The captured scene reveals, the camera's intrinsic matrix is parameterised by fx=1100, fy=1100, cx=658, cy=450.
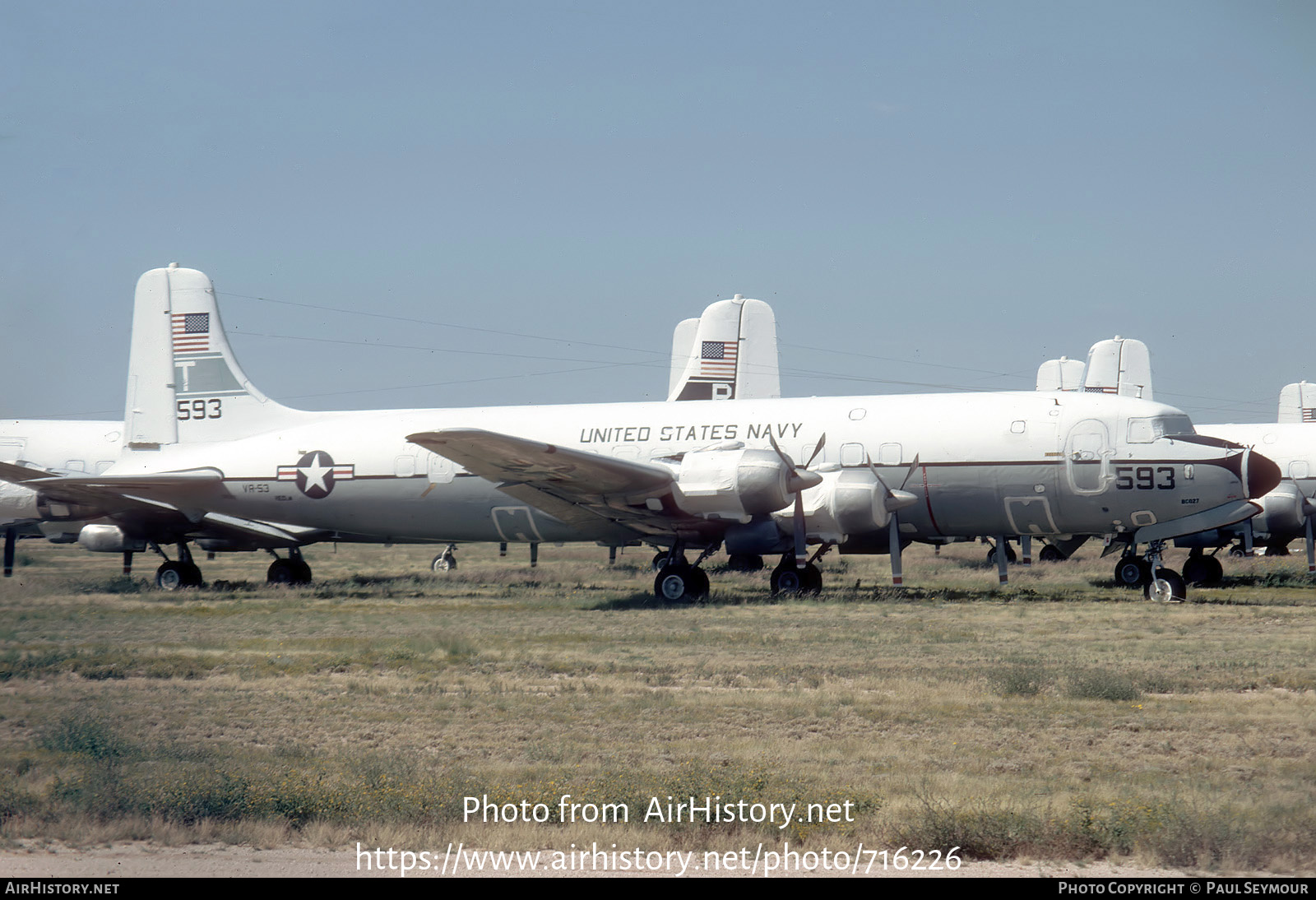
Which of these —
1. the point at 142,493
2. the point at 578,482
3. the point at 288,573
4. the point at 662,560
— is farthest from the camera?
the point at 662,560

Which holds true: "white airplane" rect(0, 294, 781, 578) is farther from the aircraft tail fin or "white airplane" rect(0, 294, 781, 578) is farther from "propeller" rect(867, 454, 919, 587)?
"propeller" rect(867, 454, 919, 587)

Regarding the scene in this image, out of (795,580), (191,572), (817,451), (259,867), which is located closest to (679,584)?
(795,580)

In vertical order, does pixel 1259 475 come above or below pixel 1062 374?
below

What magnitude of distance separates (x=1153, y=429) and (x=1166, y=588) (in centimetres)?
276

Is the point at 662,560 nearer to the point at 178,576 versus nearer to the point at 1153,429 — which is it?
the point at 178,576

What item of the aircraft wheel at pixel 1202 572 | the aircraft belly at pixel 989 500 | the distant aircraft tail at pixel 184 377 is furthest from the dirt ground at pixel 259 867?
the aircraft wheel at pixel 1202 572

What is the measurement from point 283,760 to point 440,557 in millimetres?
27291

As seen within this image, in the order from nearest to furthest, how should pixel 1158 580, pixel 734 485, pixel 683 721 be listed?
pixel 683 721, pixel 734 485, pixel 1158 580

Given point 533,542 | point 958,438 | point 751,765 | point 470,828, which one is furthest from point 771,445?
point 470,828

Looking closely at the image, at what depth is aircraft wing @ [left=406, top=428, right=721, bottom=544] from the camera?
57.0 ft

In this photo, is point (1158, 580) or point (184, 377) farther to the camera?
point (184, 377)

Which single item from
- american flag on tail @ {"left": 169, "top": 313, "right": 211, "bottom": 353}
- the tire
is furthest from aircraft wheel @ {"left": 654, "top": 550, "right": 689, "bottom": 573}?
american flag on tail @ {"left": 169, "top": 313, "right": 211, "bottom": 353}

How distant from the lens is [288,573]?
25906 mm

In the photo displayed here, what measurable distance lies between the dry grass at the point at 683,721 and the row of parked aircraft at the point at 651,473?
171 cm
